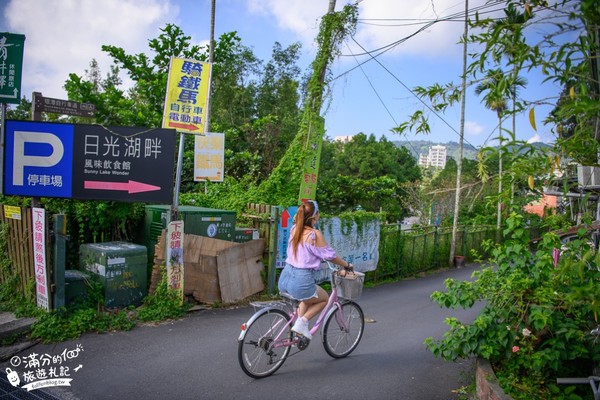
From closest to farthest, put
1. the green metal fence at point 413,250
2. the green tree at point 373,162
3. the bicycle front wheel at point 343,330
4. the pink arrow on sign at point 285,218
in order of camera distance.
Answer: the bicycle front wheel at point 343,330, the pink arrow on sign at point 285,218, the green metal fence at point 413,250, the green tree at point 373,162

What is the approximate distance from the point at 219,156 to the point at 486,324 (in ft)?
28.3

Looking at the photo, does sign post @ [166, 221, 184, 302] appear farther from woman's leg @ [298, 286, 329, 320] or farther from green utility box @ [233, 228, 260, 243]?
woman's leg @ [298, 286, 329, 320]

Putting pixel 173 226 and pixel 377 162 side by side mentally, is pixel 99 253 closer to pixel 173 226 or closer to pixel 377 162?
pixel 173 226

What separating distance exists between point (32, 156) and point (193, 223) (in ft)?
9.02

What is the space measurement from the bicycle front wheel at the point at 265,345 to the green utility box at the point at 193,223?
346 cm

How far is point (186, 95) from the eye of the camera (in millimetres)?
7848

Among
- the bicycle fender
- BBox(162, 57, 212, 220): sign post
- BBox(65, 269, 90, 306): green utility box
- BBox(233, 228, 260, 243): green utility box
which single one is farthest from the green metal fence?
BBox(65, 269, 90, 306): green utility box

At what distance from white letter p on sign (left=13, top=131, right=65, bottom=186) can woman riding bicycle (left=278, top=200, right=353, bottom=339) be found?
405cm

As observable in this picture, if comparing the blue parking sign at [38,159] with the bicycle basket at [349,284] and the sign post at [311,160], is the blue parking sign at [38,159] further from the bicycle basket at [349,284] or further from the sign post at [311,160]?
the sign post at [311,160]

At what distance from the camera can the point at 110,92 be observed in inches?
630

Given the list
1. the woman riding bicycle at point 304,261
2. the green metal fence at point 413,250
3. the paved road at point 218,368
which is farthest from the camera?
the green metal fence at point 413,250

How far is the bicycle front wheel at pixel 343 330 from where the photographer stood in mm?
5641

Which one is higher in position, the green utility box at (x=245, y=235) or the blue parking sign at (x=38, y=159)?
the blue parking sign at (x=38, y=159)

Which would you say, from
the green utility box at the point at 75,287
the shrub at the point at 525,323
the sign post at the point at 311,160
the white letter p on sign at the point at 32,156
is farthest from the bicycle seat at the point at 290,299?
the sign post at the point at 311,160
